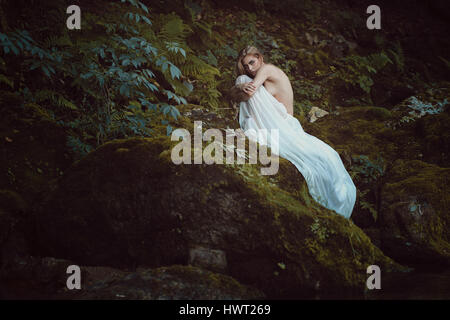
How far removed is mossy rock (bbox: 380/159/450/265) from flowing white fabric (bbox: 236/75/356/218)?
1.69 feet

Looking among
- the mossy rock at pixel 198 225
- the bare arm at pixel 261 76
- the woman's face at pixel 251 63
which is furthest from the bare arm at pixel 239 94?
the mossy rock at pixel 198 225

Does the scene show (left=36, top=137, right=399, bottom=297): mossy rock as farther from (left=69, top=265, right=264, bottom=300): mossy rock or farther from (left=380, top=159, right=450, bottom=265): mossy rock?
(left=380, top=159, right=450, bottom=265): mossy rock

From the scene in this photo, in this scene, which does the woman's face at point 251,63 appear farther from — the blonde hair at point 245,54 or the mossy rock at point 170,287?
the mossy rock at point 170,287

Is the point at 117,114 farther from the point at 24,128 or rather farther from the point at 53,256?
the point at 53,256

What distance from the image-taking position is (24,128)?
3746mm

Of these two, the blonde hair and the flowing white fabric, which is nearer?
the flowing white fabric

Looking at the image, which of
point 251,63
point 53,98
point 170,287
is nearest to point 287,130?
point 251,63

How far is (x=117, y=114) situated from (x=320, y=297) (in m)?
3.51

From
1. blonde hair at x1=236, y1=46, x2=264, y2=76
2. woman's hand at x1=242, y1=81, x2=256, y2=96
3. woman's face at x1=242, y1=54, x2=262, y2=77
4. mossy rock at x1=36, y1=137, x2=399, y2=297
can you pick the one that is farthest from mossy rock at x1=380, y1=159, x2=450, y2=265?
blonde hair at x1=236, y1=46, x2=264, y2=76

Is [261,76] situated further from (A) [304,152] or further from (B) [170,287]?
(B) [170,287]

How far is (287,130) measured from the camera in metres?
4.52

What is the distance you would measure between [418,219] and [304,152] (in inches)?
59.5

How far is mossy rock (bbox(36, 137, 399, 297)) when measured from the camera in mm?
2805
